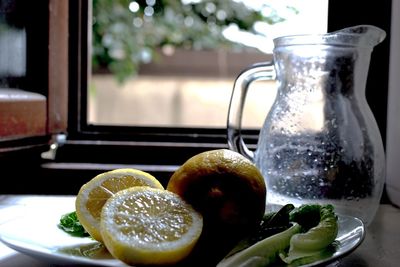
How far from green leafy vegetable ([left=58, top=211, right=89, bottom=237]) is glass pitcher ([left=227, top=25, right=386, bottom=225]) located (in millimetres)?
194

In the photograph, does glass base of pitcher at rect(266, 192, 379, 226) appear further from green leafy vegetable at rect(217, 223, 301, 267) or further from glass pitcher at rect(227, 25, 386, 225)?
green leafy vegetable at rect(217, 223, 301, 267)

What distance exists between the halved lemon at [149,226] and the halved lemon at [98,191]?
4 centimetres

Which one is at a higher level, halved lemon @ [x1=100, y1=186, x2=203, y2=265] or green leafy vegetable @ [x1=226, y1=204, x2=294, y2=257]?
halved lemon @ [x1=100, y1=186, x2=203, y2=265]

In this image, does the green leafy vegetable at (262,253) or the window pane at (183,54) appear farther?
the window pane at (183,54)

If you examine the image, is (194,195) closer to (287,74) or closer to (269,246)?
(269,246)


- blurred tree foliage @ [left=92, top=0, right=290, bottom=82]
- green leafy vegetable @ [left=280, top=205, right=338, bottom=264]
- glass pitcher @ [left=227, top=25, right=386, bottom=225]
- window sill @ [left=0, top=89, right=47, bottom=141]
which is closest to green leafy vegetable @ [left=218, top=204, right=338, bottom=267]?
green leafy vegetable @ [left=280, top=205, right=338, bottom=264]

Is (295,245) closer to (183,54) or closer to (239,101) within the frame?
→ (239,101)

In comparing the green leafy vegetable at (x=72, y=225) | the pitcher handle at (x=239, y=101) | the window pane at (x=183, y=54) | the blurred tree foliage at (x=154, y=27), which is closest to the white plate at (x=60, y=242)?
the green leafy vegetable at (x=72, y=225)

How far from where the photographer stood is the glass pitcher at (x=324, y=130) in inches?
21.4

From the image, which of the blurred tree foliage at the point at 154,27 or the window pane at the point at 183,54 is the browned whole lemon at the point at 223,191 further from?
the blurred tree foliage at the point at 154,27

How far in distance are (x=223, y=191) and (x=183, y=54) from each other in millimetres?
843

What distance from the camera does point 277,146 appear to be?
0.57 metres

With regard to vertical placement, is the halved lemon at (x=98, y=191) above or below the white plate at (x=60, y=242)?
above

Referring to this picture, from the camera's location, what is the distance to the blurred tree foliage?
3.30 feet
